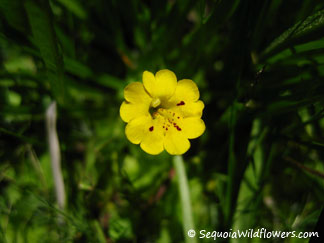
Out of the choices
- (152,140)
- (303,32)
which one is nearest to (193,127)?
(152,140)

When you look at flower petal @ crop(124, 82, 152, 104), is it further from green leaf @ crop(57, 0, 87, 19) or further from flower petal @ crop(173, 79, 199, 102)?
green leaf @ crop(57, 0, 87, 19)

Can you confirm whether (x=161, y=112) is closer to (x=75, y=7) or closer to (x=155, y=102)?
(x=155, y=102)

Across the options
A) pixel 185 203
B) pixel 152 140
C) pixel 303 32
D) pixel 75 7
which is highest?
pixel 75 7

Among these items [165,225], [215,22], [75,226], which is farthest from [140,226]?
[215,22]

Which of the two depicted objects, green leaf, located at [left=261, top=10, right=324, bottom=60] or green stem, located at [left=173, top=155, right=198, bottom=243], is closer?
green leaf, located at [left=261, top=10, right=324, bottom=60]

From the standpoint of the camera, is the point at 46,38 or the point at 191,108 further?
the point at 191,108

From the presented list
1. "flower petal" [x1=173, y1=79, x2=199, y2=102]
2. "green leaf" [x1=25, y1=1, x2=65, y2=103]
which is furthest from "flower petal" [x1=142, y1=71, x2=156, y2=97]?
"green leaf" [x1=25, y1=1, x2=65, y2=103]

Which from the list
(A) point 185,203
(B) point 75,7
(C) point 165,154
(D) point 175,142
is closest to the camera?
(D) point 175,142
